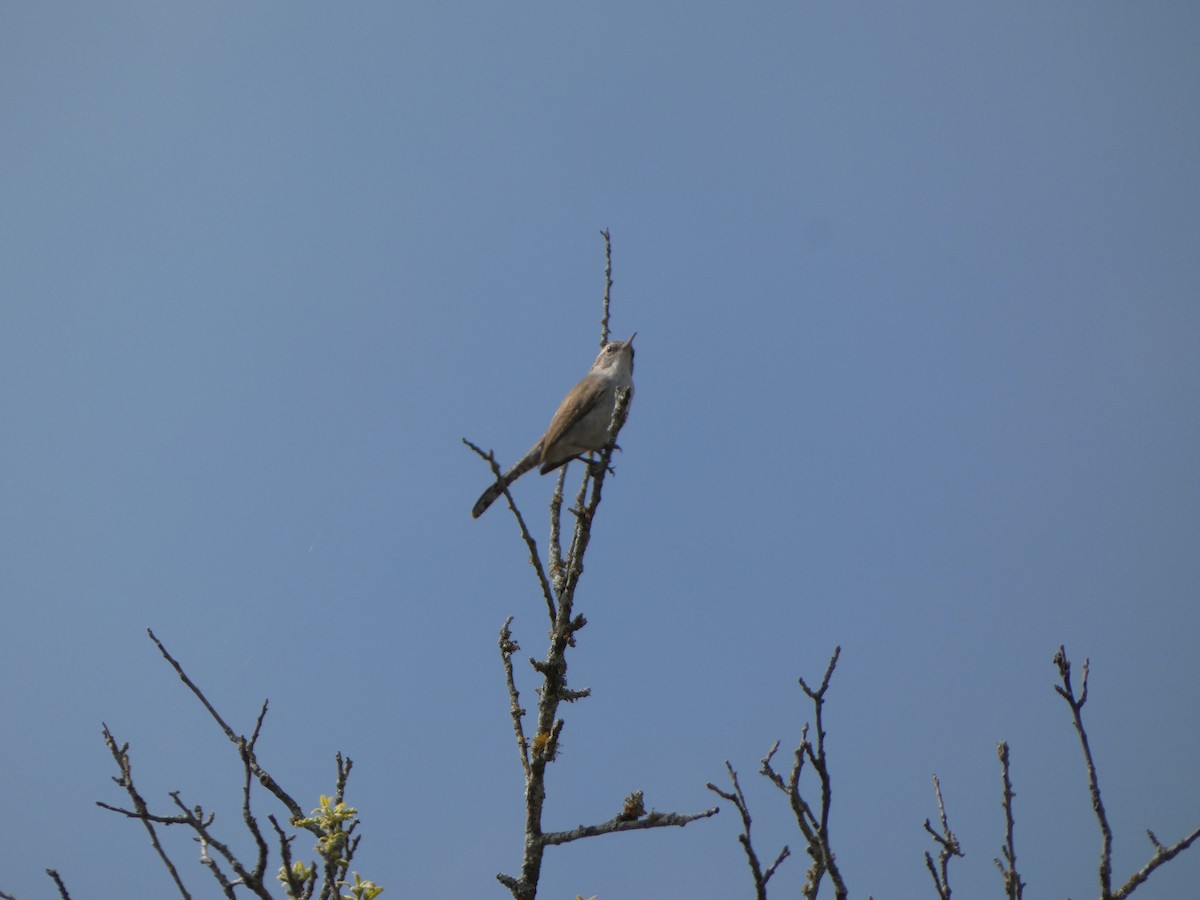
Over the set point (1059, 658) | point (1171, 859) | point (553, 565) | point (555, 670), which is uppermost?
point (553, 565)

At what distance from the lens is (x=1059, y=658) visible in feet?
10.4

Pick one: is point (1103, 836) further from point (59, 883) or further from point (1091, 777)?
point (59, 883)

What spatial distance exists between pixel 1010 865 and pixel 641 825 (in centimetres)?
174

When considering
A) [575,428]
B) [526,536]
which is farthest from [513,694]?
[575,428]

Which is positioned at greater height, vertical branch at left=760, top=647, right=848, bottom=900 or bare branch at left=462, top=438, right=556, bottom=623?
bare branch at left=462, top=438, right=556, bottom=623

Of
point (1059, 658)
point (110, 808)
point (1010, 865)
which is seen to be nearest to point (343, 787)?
point (110, 808)

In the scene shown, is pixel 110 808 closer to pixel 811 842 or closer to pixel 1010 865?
pixel 811 842

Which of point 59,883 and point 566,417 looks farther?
point 566,417

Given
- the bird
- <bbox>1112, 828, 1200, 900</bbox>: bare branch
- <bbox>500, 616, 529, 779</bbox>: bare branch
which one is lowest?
<bbox>1112, 828, 1200, 900</bbox>: bare branch

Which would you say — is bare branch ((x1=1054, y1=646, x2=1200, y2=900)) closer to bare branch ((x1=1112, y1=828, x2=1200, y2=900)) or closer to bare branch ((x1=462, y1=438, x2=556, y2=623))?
bare branch ((x1=1112, y1=828, x2=1200, y2=900))

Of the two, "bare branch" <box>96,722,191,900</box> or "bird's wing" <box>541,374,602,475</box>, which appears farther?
"bird's wing" <box>541,374,602,475</box>

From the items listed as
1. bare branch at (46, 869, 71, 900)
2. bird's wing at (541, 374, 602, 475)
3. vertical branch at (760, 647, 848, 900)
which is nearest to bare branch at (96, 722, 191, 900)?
bare branch at (46, 869, 71, 900)

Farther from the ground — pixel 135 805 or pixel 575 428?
pixel 575 428

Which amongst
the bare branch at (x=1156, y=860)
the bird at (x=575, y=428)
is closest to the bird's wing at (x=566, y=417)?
the bird at (x=575, y=428)
